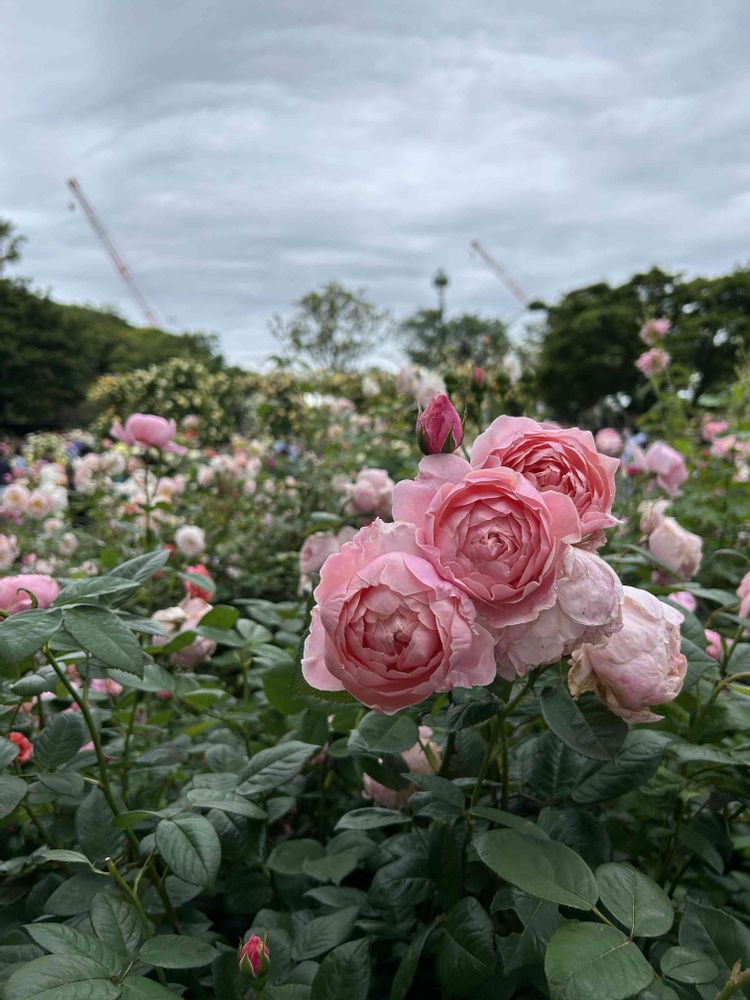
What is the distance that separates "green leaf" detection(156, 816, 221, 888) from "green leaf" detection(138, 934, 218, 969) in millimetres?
41

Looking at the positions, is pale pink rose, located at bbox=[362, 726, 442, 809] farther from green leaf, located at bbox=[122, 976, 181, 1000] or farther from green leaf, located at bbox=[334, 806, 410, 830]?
green leaf, located at bbox=[122, 976, 181, 1000]

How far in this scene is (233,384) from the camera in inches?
296

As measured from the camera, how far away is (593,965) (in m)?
0.44

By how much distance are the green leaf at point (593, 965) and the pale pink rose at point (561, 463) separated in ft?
0.84

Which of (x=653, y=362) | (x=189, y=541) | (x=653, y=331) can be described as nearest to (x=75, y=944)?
(x=189, y=541)

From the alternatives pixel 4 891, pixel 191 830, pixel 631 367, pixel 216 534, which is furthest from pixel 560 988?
pixel 631 367

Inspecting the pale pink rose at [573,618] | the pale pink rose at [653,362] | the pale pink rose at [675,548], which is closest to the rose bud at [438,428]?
the pale pink rose at [573,618]

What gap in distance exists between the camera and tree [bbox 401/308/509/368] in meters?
2.22

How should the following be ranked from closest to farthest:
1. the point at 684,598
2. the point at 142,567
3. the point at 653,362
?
the point at 142,567 → the point at 684,598 → the point at 653,362

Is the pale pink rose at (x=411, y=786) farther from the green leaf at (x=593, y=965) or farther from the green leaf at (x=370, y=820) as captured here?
the green leaf at (x=593, y=965)

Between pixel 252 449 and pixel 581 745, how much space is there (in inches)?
136

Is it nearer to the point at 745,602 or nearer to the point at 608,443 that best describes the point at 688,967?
the point at 745,602

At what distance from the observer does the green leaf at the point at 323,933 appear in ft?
2.09

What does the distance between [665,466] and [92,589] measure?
1.05 m
